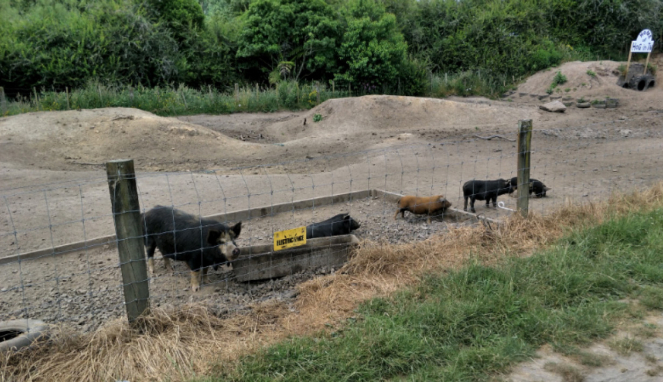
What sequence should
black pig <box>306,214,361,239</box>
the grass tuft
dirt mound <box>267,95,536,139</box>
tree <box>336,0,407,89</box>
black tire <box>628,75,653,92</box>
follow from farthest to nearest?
1. tree <box>336,0,407,89</box>
2. black tire <box>628,75,653,92</box>
3. dirt mound <box>267,95,536,139</box>
4. black pig <box>306,214,361,239</box>
5. the grass tuft

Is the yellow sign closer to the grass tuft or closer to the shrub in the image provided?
the grass tuft

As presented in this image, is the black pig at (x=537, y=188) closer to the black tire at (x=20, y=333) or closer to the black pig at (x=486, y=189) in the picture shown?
the black pig at (x=486, y=189)

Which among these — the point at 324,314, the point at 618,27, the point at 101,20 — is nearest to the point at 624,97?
the point at 618,27

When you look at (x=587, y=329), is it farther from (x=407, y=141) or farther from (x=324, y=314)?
(x=407, y=141)

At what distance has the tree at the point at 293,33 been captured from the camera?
86.9 ft

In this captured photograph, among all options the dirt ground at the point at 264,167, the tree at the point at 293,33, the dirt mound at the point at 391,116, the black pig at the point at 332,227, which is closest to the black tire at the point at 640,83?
the dirt ground at the point at 264,167

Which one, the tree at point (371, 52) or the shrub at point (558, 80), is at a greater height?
the tree at point (371, 52)

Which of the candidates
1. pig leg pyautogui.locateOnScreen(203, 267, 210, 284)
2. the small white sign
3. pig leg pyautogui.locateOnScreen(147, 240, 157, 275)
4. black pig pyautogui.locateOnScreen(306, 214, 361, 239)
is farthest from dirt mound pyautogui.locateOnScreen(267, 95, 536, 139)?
pig leg pyautogui.locateOnScreen(203, 267, 210, 284)

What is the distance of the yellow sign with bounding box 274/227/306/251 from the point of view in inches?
205

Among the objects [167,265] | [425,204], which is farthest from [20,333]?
[425,204]

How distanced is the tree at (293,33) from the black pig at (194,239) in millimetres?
21824

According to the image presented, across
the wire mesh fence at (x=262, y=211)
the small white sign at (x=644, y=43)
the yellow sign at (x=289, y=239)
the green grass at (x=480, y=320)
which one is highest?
the small white sign at (x=644, y=43)

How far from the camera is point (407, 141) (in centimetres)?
1502

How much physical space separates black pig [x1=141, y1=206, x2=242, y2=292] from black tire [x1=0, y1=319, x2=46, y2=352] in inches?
60.8
